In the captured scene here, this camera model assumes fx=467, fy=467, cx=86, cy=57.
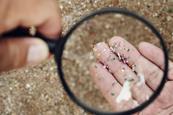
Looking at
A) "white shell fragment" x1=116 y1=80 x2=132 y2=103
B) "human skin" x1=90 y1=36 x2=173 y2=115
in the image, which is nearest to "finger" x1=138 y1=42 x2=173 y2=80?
"human skin" x1=90 y1=36 x2=173 y2=115

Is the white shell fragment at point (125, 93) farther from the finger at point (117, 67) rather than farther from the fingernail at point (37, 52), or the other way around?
the fingernail at point (37, 52)

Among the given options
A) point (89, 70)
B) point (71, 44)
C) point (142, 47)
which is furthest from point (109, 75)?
point (71, 44)

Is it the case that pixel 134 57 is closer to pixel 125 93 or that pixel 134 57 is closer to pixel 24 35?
pixel 125 93

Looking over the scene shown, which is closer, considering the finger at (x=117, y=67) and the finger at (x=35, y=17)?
the finger at (x=35, y=17)

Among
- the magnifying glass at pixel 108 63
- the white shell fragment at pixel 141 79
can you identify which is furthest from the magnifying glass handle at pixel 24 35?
the white shell fragment at pixel 141 79

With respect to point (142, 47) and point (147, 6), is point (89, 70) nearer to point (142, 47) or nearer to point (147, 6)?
point (142, 47)

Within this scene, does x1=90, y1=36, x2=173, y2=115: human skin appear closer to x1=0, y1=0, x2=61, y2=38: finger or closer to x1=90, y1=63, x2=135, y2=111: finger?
x1=90, y1=63, x2=135, y2=111: finger
